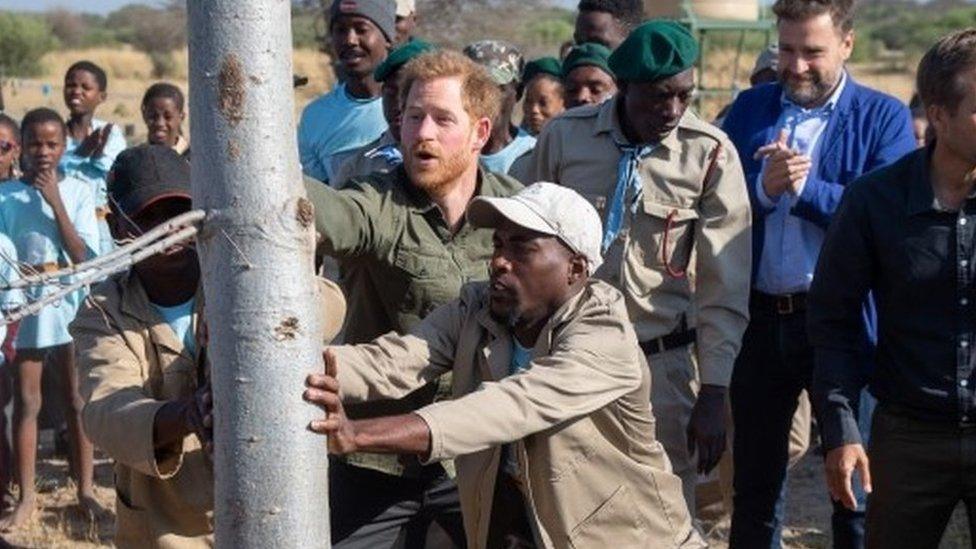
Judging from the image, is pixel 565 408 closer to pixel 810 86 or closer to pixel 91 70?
pixel 810 86

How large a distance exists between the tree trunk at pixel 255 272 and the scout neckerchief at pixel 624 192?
8.06 feet

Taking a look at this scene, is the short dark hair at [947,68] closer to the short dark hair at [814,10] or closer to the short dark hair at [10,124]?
the short dark hair at [814,10]

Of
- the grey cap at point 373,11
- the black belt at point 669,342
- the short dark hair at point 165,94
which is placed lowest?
the black belt at point 669,342

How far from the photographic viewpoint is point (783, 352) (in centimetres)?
575

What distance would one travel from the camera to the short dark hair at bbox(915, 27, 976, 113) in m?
4.49

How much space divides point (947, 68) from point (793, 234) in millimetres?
1276

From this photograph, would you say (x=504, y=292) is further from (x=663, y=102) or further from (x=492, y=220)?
(x=663, y=102)

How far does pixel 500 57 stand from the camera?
6.88 meters

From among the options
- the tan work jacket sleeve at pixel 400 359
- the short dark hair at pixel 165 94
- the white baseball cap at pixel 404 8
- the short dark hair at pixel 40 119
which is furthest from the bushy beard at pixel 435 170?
the short dark hair at pixel 165 94

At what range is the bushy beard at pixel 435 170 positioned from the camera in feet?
14.8

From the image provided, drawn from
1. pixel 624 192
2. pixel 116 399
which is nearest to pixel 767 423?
pixel 624 192

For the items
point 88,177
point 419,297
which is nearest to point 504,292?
point 419,297

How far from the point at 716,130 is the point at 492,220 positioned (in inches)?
59.3

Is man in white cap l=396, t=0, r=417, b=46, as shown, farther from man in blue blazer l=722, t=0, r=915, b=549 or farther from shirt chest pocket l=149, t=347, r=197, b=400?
shirt chest pocket l=149, t=347, r=197, b=400
